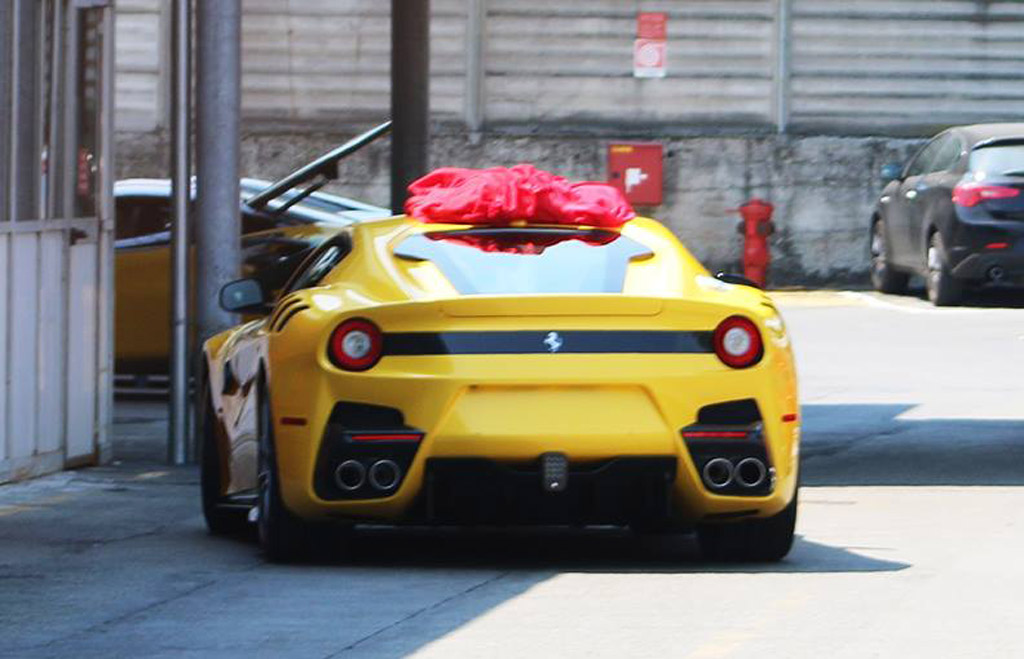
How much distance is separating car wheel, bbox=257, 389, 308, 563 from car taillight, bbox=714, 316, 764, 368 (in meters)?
1.53

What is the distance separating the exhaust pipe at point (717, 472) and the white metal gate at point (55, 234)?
180 inches

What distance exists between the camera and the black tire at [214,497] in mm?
10938

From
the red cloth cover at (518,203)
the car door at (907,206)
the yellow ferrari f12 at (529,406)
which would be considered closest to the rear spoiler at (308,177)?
the car door at (907,206)

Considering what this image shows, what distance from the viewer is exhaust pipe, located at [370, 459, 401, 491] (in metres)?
9.27

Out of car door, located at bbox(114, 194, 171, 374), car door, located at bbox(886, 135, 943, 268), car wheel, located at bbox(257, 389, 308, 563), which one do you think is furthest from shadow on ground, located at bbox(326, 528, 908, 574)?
car door, located at bbox(886, 135, 943, 268)

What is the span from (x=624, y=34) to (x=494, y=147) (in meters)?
1.82

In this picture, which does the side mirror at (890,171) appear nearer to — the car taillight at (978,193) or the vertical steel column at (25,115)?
the car taillight at (978,193)

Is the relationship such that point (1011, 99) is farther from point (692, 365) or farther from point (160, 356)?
point (692, 365)

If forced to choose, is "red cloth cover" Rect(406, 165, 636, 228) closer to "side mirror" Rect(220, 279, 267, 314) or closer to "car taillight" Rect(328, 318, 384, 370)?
"side mirror" Rect(220, 279, 267, 314)

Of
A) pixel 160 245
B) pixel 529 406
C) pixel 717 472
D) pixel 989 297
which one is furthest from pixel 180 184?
pixel 989 297

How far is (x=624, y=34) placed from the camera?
29766 millimetres

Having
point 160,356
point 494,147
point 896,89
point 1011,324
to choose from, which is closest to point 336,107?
point 494,147

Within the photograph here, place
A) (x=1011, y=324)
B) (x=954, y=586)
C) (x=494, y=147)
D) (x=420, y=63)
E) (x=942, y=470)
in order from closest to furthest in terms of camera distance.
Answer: (x=954, y=586) < (x=942, y=470) < (x=420, y=63) < (x=1011, y=324) < (x=494, y=147)

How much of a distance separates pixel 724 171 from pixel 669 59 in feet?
4.28
